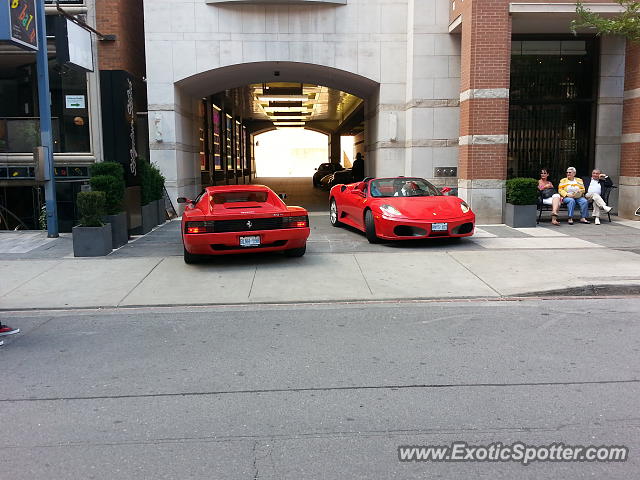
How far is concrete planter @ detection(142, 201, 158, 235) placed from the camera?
13.4m

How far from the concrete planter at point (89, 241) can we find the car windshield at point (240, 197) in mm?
2279

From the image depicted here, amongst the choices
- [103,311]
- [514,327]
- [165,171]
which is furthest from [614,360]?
[165,171]

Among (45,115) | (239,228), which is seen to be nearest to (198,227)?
(239,228)

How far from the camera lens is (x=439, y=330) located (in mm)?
6430

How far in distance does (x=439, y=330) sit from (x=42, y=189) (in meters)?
12.7

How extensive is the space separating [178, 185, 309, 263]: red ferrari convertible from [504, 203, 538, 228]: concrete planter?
609 cm

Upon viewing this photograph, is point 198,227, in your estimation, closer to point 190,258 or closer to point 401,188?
point 190,258

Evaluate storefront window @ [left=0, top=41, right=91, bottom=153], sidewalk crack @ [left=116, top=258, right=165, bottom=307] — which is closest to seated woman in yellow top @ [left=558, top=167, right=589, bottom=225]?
sidewalk crack @ [left=116, top=258, right=165, bottom=307]

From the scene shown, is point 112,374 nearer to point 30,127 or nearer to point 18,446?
point 18,446

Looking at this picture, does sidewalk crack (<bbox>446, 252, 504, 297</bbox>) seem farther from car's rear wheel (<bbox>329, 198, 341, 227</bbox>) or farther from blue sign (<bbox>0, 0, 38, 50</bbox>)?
blue sign (<bbox>0, 0, 38, 50</bbox>)

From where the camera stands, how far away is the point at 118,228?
1160 centimetres

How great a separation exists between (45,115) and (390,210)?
7681 mm

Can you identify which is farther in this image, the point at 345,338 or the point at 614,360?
the point at 345,338

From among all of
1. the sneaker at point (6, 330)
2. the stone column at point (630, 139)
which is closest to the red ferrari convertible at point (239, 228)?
the sneaker at point (6, 330)
